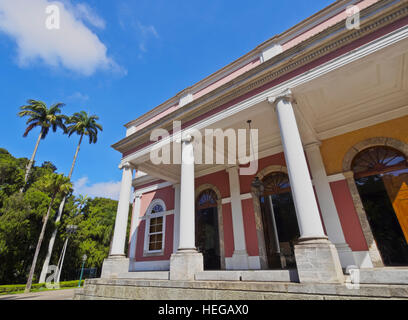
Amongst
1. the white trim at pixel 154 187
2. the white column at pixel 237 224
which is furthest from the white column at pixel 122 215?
the white column at pixel 237 224

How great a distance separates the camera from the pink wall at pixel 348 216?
241 inches

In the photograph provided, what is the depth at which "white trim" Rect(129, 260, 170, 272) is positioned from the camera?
995 centimetres

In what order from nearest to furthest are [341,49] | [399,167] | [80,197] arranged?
[341,49]
[399,167]
[80,197]

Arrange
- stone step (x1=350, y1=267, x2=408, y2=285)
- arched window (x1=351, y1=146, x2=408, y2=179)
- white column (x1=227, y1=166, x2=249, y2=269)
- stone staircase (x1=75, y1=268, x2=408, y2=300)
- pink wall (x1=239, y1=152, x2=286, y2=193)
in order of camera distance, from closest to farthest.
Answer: stone staircase (x1=75, y1=268, x2=408, y2=300), stone step (x1=350, y1=267, x2=408, y2=285), arched window (x1=351, y1=146, x2=408, y2=179), white column (x1=227, y1=166, x2=249, y2=269), pink wall (x1=239, y1=152, x2=286, y2=193)

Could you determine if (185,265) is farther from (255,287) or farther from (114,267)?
(114,267)

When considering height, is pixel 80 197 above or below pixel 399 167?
above

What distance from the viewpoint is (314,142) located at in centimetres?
751

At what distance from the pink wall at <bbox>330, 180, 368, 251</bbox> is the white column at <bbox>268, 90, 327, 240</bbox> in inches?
121

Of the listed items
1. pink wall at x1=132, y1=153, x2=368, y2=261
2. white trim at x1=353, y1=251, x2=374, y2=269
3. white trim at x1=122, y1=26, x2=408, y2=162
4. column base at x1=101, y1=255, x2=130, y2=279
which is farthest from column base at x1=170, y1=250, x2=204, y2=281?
white trim at x1=353, y1=251, x2=374, y2=269

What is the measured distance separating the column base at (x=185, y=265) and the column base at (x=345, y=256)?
4.24 meters

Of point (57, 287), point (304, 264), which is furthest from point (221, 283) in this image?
point (57, 287)

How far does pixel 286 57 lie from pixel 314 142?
341cm

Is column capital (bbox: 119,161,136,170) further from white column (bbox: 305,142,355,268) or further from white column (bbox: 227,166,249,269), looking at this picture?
white column (bbox: 305,142,355,268)
